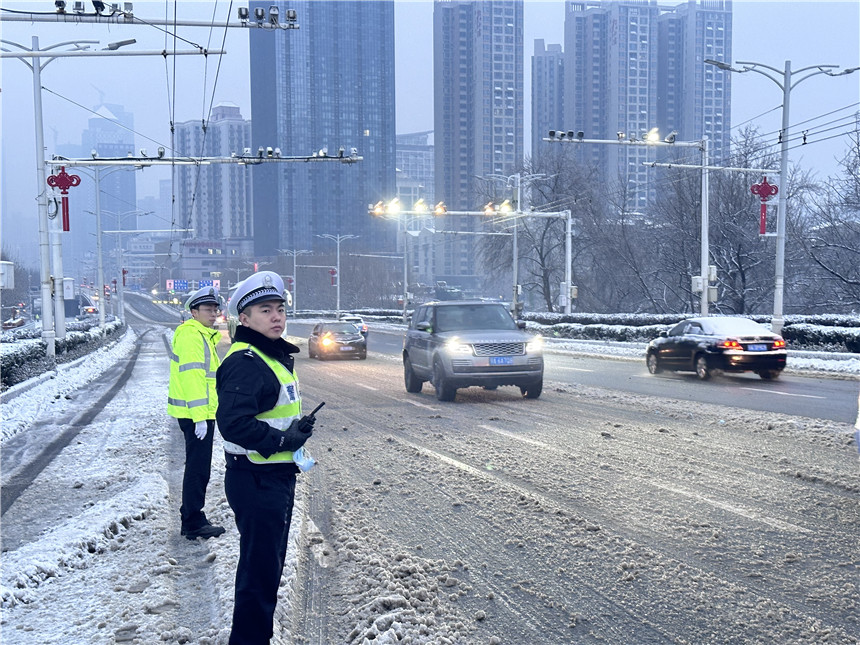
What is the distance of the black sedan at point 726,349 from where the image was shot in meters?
19.2

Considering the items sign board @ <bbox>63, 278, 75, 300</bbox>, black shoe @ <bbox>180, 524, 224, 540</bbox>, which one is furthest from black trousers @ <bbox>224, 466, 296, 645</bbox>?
sign board @ <bbox>63, 278, 75, 300</bbox>

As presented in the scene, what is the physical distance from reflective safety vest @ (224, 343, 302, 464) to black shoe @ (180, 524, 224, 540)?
279cm

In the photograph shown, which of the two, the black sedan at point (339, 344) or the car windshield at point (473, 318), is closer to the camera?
the car windshield at point (473, 318)

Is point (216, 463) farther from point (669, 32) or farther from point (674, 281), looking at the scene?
point (669, 32)

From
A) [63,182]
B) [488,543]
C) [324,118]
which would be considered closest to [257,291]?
[488,543]

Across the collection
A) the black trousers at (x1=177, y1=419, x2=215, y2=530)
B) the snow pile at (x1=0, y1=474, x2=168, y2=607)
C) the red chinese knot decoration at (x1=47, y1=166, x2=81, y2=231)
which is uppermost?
the red chinese knot decoration at (x1=47, y1=166, x2=81, y2=231)

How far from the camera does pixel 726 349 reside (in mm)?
19234

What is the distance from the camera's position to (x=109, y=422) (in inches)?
547

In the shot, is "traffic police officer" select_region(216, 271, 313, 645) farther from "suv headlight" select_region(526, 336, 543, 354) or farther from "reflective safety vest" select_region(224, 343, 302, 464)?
"suv headlight" select_region(526, 336, 543, 354)

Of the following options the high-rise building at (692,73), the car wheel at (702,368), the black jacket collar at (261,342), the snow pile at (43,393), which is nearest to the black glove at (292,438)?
the black jacket collar at (261,342)

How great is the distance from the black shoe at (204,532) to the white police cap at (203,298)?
1737 millimetres

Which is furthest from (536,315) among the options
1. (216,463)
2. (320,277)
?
(320,277)

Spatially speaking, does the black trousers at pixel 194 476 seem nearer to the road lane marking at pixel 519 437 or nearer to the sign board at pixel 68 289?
the road lane marking at pixel 519 437

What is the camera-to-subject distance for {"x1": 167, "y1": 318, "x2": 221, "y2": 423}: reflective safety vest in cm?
665
